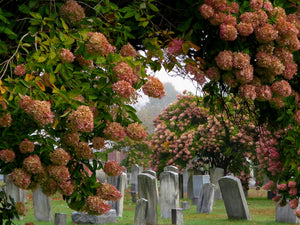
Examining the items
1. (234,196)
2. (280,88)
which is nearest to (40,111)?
(280,88)

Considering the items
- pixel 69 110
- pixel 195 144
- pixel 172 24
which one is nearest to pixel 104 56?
pixel 69 110

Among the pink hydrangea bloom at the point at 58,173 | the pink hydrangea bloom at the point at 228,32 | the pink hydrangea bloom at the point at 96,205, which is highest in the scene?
the pink hydrangea bloom at the point at 228,32

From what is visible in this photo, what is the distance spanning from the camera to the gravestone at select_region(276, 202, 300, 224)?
12.1m

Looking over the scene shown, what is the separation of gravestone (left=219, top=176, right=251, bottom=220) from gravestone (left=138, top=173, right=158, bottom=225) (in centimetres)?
200

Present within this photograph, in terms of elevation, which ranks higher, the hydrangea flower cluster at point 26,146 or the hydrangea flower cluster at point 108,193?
the hydrangea flower cluster at point 26,146

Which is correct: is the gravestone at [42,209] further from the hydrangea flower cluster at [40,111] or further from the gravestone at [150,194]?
the hydrangea flower cluster at [40,111]

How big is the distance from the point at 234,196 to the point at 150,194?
2414 mm

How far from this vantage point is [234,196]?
40.0ft

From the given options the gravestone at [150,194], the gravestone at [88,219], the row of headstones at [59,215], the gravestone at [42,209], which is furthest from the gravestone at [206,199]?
the gravestone at [42,209]

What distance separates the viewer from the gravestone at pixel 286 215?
39.8ft

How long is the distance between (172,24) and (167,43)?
212 mm

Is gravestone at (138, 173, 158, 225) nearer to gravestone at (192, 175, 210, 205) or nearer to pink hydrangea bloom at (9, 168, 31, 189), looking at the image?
gravestone at (192, 175, 210, 205)

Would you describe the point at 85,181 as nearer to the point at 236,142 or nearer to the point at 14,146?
the point at 14,146

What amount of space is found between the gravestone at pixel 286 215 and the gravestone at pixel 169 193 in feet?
9.42
